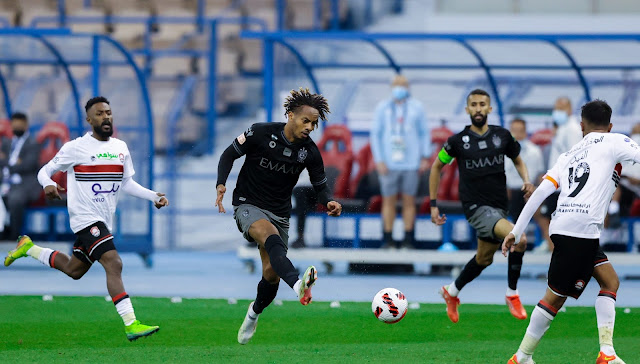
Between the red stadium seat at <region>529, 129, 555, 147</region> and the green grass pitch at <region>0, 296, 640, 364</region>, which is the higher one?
the red stadium seat at <region>529, 129, 555, 147</region>

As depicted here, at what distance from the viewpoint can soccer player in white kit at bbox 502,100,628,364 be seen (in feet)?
23.8

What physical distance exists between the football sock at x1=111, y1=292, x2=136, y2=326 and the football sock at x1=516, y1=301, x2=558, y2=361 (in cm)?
293

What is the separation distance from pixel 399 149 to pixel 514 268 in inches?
183

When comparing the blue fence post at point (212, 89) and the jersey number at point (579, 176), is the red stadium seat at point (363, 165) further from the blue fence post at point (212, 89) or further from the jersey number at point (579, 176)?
the jersey number at point (579, 176)

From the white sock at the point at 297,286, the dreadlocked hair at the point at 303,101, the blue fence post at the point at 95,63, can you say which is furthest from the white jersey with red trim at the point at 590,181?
the blue fence post at the point at 95,63

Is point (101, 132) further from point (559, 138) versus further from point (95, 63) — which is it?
point (559, 138)

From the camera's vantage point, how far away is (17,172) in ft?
51.5

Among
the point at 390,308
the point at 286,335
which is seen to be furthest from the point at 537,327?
the point at 286,335

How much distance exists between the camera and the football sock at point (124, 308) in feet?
27.5

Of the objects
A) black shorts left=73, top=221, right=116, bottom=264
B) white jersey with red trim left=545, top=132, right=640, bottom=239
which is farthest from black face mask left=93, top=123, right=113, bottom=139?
white jersey with red trim left=545, top=132, right=640, bottom=239

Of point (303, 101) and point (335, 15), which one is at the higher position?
point (335, 15)

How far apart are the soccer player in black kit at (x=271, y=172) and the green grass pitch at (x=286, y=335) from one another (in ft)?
1.99

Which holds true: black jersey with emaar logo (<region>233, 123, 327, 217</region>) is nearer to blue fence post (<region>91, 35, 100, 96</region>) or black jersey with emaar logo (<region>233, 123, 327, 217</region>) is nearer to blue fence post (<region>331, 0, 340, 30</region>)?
blue fence post (<region>91, 35, 100, 96</region>)

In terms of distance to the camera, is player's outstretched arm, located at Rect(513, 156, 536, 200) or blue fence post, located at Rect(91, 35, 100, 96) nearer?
player's outstretched arm, located at Rect(513, 156, 536, 200)
